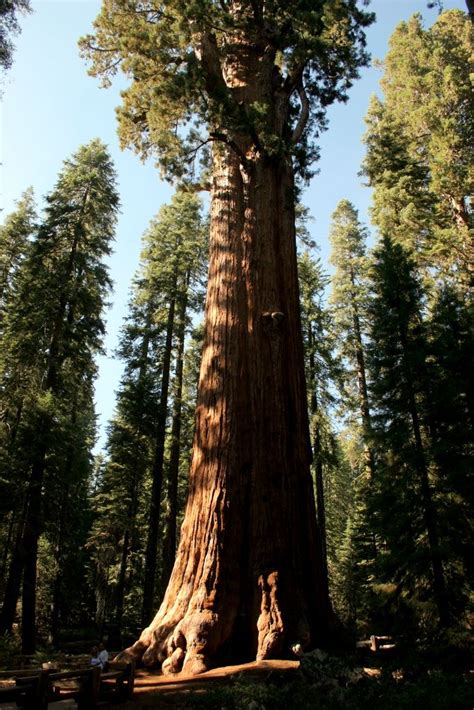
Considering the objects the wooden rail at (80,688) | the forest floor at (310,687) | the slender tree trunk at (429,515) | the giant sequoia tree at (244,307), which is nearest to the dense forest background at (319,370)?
the slender tree trunk at (429,515)

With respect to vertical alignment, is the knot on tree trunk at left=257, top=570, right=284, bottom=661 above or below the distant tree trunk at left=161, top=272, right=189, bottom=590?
below

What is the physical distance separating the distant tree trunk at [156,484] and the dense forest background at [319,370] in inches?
3.0

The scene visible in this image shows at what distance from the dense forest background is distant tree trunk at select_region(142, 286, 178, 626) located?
0.25 feet

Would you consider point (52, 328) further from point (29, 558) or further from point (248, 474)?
point (248, 474)

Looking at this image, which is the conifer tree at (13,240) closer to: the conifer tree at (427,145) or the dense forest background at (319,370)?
the dense forest background at (319,370)

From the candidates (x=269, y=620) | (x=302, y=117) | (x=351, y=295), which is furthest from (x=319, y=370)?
(x=269, y=620)

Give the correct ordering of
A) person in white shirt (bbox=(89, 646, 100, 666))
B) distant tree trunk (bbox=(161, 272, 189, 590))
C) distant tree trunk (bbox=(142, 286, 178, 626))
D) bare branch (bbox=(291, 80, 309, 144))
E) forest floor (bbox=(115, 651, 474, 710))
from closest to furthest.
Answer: forest floor (bbox=(115, 651, 474, 710)) → person in white shirt (bbox=(89, 646, 100, 666)) → bare branch (bbox=(291, 80, 309, 144)) → distant tree trunk (bbox=(142, 286, 178, 626)) → distant tree trunk (bbox=(161, 272, 189, 590))

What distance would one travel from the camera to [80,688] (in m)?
5.75

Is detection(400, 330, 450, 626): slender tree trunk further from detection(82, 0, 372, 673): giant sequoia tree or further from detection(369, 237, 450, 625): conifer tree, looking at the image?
detection(82, 0, 372, 673): giant sequoia tree

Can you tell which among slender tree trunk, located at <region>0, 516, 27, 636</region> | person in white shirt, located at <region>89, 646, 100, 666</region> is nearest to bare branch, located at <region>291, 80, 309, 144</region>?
person in white shirt, located at <region>89, 646, 100, 666</region>

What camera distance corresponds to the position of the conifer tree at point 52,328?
14648 mm

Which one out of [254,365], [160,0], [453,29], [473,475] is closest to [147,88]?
[160,0]

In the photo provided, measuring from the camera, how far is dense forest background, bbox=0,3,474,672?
40.4 ft

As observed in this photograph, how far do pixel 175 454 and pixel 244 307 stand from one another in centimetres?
1256
